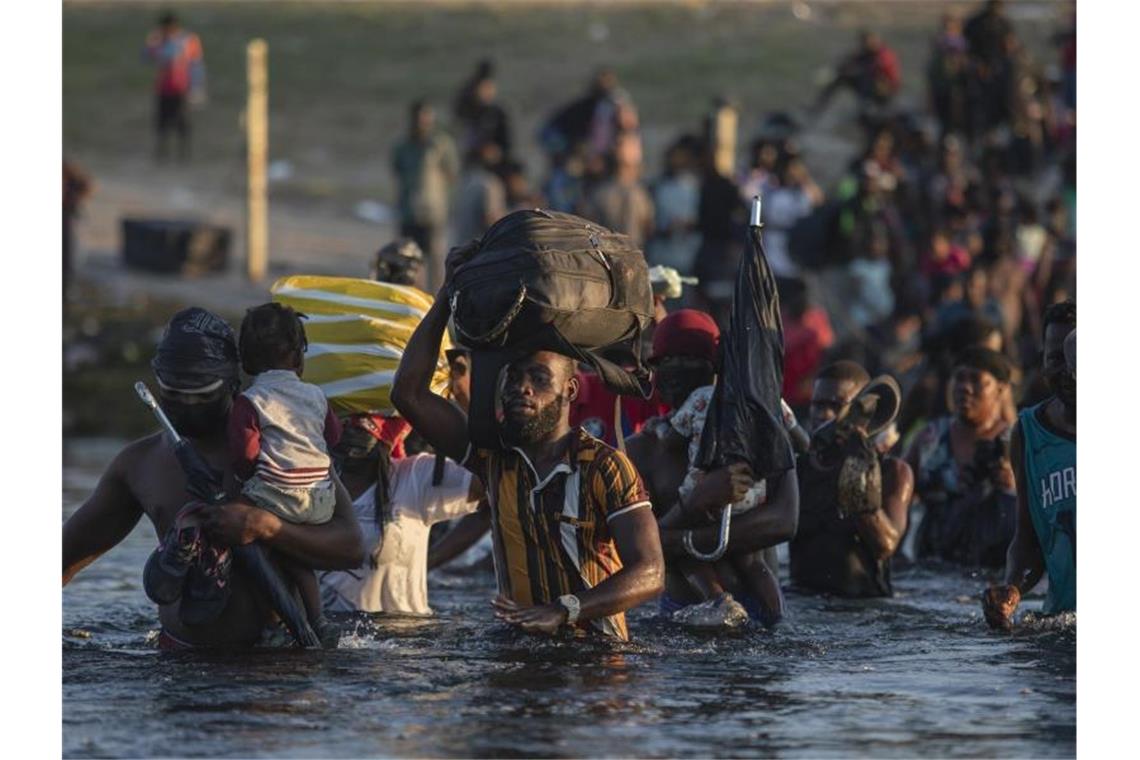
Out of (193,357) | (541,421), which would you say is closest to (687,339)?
(541,421)

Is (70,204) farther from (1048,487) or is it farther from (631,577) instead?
(631,577)

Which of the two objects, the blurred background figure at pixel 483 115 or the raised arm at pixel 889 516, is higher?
the blurred background figure at pixel 483 115

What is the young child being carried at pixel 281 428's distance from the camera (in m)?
9.05

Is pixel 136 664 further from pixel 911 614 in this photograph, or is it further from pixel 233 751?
pixel 911 614

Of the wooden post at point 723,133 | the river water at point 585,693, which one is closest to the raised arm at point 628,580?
the river water at point 585,693

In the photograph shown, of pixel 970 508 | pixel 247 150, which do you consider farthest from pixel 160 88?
pixel 970 508

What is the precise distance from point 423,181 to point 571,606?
48.4 ft

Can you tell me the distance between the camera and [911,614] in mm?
11922

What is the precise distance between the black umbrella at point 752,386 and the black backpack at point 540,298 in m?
0.49

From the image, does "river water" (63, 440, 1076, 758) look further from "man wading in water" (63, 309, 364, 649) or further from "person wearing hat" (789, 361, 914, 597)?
"person wearing hat" (789, 361, 914, 597)

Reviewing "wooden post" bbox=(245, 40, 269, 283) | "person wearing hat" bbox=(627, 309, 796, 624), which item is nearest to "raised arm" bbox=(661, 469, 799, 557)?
"person wearing hat" bbox=(627, 309, 796, 624)

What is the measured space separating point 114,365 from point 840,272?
6.57 meters

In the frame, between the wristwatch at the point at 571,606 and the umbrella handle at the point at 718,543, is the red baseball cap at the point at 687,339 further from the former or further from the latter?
the wristwatch at the point at 571,606

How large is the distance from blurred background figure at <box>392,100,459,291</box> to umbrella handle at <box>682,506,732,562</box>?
12.9m
